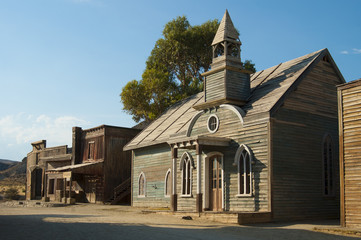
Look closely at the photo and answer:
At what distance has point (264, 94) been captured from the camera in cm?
2153

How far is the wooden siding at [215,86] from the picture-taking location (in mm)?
22252

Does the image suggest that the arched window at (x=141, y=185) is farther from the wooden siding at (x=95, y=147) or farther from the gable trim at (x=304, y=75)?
the gable trim at (x=304, y=75)

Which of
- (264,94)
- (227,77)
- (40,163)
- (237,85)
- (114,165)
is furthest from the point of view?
(40,163)

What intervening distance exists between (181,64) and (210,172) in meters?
27.6

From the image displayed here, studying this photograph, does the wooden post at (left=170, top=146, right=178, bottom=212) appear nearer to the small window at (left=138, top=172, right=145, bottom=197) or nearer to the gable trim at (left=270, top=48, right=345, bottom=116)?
the gable trim at (left=270, top=48, right=345, bottom=116)

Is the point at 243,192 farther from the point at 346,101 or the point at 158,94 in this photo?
the point at 158,94

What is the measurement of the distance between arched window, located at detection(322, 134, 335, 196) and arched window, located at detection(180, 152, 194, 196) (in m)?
6.92

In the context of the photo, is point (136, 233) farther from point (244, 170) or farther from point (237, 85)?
point (237, 85)

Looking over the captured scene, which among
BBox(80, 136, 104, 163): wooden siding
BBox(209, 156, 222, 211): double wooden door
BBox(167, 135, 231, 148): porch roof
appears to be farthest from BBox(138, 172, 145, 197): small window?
BBox(167, 135, 231, 148): porch roof

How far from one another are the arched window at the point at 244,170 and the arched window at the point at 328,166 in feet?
12.3

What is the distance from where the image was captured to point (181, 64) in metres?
48.6

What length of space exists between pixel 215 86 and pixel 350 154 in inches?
351

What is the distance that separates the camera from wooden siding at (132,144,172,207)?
1080 inches

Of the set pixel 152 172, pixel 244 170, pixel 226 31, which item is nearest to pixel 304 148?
pixel 244 170
